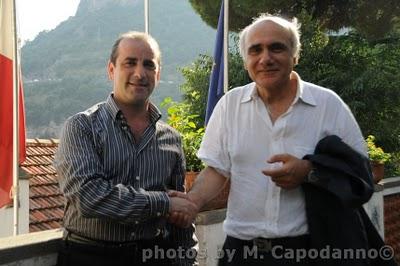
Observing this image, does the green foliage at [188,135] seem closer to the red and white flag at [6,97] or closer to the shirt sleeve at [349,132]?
the red and white flag at [6,97]

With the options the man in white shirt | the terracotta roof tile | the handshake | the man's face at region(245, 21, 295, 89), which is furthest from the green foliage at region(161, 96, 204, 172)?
the terracotta roof tile

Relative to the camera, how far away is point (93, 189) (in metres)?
2.24

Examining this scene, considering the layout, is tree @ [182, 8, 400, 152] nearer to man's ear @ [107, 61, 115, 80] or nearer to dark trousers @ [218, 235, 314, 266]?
man's ear @ [107, 61, 115, 80]

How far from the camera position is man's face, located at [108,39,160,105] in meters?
2.51

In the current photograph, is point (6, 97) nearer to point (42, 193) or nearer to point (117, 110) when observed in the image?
point (42, 193)

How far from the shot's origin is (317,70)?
11016 mm

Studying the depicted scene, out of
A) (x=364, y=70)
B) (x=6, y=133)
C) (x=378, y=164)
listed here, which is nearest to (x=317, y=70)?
(x=364, y=70)

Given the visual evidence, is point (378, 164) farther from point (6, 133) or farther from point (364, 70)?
point (364, 70)

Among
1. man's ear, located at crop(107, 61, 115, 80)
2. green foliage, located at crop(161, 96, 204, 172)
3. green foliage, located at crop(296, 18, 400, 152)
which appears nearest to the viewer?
man's ear, located at crop(107, 61, 115, 80)

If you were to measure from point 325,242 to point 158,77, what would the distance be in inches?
43.6

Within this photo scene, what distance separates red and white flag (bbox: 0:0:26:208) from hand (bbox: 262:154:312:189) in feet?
15.7

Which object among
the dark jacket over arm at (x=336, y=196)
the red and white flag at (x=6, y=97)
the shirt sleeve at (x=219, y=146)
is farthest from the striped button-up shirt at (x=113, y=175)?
the red and white flag at (x=6, y=97)

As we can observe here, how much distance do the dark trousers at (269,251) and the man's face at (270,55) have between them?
0.61 metres

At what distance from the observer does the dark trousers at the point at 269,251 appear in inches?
86.0
